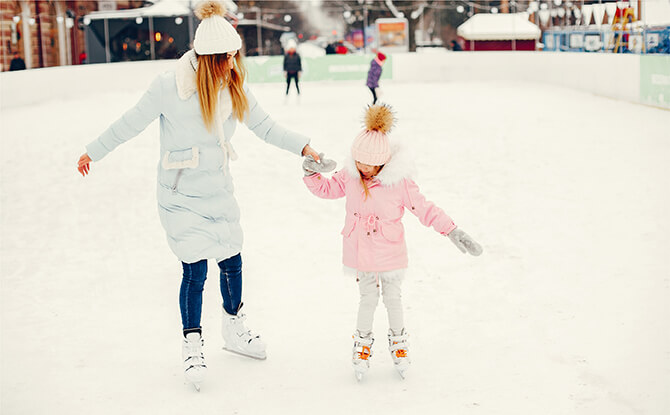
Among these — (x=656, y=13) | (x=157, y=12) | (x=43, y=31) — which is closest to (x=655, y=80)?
(x=656, y=13)

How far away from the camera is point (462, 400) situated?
136 inches

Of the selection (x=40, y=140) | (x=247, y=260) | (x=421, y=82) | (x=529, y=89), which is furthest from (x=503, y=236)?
(x=421, y=82)

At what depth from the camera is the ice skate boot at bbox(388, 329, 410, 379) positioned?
3.68m

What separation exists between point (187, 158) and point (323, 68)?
19.3m

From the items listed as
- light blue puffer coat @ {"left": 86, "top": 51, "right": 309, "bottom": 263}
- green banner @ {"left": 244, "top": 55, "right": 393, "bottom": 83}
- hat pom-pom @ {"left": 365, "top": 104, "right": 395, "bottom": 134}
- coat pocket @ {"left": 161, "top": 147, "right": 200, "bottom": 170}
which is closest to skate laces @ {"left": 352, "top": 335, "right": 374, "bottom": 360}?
light blue puffer coat @ {"left": 86, "top": 51, "right": 309, "bottom": 263}

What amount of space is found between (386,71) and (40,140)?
43.8 feet

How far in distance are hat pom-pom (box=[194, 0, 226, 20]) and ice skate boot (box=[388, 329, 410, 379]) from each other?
5.29 feet

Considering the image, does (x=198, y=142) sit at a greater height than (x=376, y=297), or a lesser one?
greater

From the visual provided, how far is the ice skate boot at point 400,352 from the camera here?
3676mm

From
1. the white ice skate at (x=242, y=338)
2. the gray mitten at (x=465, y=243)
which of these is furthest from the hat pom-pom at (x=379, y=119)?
the white ice skate at (x=242, y=338)

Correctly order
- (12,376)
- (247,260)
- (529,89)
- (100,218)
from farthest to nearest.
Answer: (529,89) < (100,218) < (247,260) < (12,376)

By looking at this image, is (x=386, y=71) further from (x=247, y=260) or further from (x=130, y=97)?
(x=247, y=260)

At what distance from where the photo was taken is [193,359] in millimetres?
3594

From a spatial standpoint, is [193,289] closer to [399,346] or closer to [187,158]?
[187,158]
